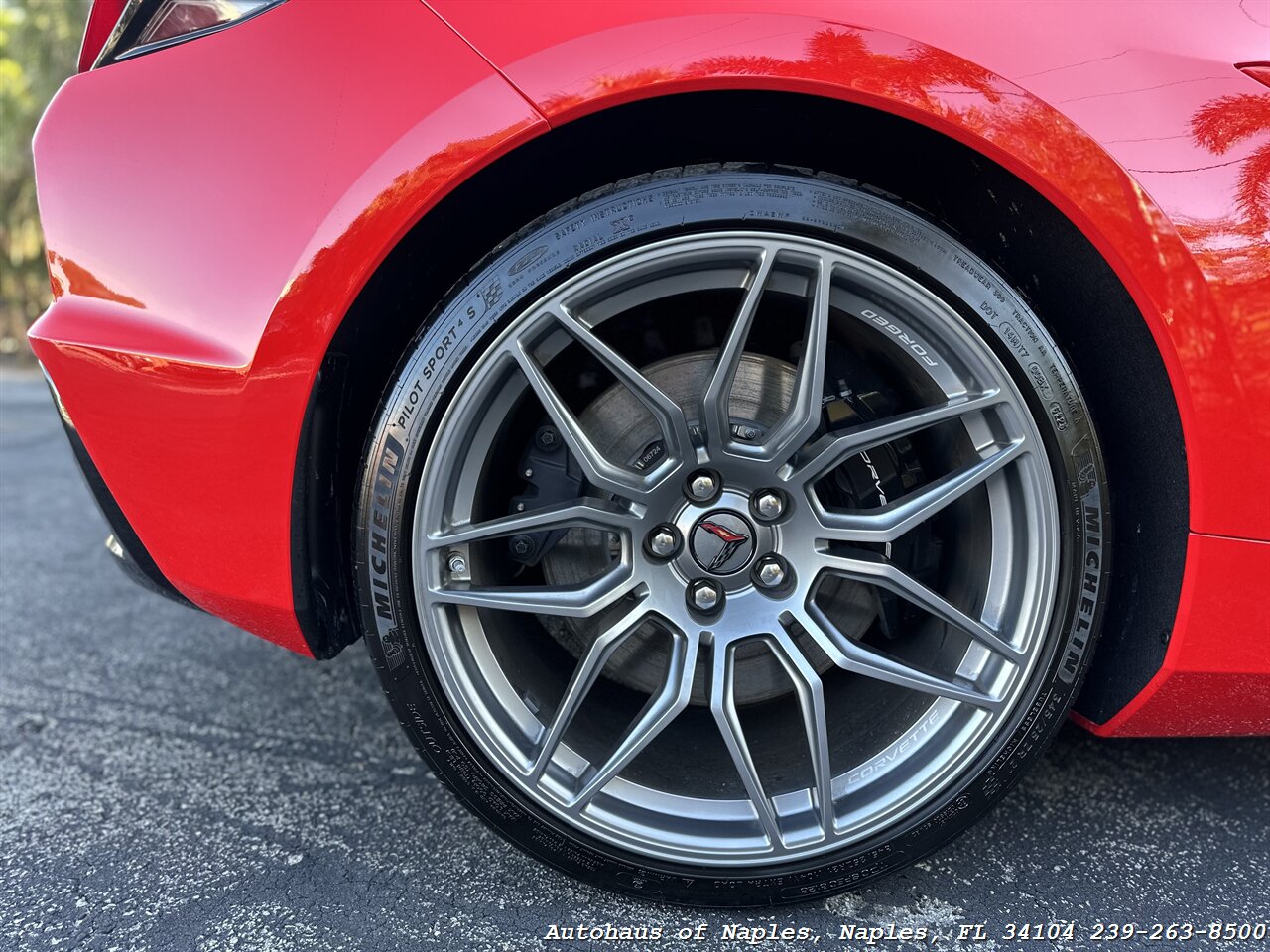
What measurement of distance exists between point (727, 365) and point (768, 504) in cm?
21

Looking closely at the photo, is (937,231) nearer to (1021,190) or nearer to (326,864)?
(1021,190)

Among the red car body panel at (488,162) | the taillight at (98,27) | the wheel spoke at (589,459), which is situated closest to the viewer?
the red car body panel at (488,162)

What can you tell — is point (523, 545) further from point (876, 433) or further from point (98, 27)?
point (98, 27)

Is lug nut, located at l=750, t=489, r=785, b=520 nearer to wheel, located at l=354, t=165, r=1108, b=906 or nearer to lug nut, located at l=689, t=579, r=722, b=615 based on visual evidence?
wheel, located at l=354, t=165, r=1108, b=906

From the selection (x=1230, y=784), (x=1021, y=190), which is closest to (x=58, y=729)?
(x=1021, y=190)

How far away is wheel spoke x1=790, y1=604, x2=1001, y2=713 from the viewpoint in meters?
1.26

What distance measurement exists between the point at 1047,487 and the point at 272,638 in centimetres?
118

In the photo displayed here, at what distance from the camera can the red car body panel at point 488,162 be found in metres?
1.12

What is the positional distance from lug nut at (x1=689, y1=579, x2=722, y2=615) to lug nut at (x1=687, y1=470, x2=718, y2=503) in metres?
→ 0.12

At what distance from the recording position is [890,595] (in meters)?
1.48

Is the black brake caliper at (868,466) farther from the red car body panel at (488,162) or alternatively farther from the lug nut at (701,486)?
the red car body panel at (488,162)

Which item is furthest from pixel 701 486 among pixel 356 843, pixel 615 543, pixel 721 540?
pixel 356 843

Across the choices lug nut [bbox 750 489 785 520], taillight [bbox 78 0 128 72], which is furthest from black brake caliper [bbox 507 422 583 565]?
taillight [bbox 78 0 128 72]

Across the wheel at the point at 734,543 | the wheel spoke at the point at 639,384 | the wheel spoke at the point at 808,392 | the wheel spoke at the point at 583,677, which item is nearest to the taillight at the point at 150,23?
the wheel at the point at 734,543
